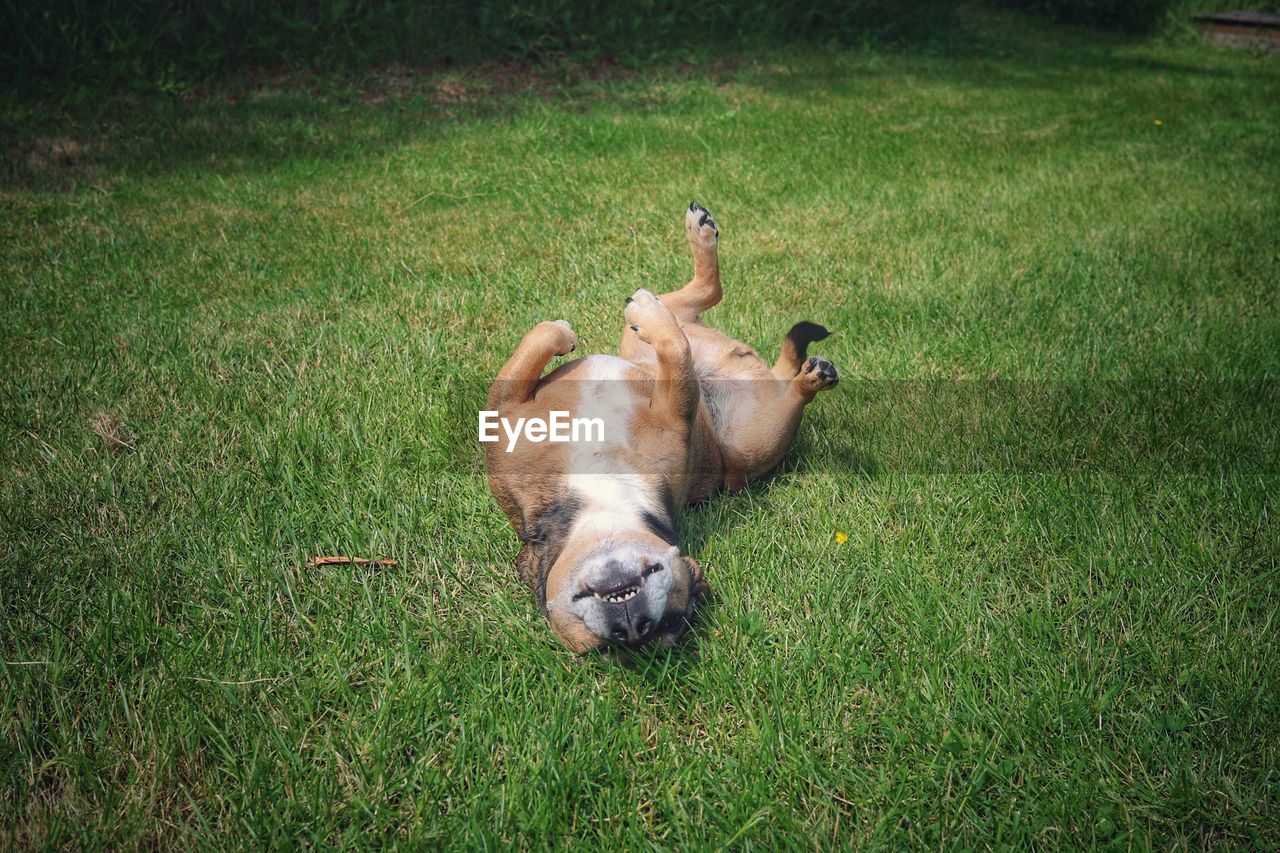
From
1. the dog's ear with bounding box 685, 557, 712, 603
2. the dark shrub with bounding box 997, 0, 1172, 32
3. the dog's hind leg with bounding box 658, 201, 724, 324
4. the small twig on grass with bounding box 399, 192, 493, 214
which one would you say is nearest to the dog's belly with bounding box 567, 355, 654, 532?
the dog's ear with bounding box 685, 557, 712, 603

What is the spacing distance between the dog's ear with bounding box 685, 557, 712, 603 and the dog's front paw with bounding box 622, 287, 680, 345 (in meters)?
0.79

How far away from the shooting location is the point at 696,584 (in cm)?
262

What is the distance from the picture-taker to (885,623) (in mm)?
2711

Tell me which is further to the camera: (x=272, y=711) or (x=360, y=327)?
(x=360, y=327)

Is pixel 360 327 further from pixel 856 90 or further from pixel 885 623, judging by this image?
pixel 856 90

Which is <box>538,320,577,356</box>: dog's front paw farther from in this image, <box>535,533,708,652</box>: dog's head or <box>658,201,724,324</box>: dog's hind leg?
<box>535,533,708,652</box>: dog's head

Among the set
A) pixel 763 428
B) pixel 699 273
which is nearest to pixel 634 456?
pixel 763 428

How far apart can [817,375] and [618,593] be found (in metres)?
1.33

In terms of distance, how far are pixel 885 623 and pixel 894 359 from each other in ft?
6.47

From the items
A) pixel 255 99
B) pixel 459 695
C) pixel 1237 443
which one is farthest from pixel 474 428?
pixel 255 99

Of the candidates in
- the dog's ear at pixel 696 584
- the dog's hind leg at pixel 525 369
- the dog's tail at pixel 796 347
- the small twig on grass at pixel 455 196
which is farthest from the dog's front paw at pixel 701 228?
the small twig on grass at pixel 455 196

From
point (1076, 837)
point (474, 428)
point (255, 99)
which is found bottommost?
point (1076, 837)

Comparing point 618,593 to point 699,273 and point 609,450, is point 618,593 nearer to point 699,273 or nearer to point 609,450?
point 609,450

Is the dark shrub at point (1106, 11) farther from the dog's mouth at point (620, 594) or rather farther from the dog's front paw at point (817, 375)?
the dog's mouth at point (620, 594)
